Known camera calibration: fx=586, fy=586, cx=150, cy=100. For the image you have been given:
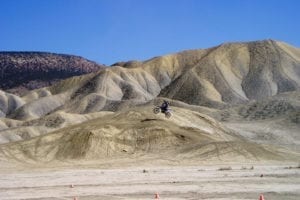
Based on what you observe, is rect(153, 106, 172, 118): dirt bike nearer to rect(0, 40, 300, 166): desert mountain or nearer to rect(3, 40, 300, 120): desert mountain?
rect(0, 40, 300, 166): desert mountain

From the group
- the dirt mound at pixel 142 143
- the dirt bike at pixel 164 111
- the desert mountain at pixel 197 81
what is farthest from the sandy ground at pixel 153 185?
the desert mountain at pixel 197 81

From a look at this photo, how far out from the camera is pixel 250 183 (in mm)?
30688

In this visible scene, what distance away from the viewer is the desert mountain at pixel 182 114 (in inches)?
2341

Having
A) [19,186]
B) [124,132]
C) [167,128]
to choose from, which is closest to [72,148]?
[124,132]

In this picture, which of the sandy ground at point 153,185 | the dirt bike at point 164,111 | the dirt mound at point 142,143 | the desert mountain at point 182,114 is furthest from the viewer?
the dirt bike at point 164,111

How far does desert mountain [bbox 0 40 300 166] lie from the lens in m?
59.5

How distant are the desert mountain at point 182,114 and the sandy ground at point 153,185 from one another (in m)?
14.3

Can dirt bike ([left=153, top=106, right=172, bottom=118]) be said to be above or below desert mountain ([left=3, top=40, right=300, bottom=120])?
above

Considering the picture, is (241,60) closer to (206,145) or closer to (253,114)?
(253,114)

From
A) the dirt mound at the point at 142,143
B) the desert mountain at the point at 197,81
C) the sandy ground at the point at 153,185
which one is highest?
the sandy ground at the point at 153,185

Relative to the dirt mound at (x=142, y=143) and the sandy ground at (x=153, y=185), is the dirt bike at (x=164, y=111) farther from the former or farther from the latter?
the sandy ground at (x=153, y=185)

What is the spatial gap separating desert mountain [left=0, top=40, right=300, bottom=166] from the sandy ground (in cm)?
1430

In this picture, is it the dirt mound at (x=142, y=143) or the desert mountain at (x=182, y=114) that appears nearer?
the dirt mound at (x=142, y=143)

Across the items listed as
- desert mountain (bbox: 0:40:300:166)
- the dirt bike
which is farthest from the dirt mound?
the dirt bike
